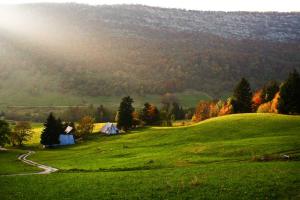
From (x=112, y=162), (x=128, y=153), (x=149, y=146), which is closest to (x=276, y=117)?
(x=149, y=146)

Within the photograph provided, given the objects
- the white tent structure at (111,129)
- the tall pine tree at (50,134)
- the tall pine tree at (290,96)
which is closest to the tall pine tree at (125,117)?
the white tent structure at (111,129)

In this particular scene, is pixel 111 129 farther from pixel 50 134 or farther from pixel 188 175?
pixel 188 175

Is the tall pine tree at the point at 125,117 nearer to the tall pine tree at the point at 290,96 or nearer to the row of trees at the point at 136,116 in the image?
the row of trees at the point at 136,116

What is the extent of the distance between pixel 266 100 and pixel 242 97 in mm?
15218

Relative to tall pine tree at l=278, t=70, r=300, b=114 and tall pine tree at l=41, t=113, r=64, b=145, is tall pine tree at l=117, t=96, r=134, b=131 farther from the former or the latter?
tall pine tree at l=278, t=70, r=300, b=114

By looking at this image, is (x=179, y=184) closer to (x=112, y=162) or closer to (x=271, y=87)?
(x=112, y=162)

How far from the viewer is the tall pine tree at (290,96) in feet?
341

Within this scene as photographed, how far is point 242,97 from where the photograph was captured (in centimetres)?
13162

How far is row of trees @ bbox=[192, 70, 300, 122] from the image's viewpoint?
4134 inches

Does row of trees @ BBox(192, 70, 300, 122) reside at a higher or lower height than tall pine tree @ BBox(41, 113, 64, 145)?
higher

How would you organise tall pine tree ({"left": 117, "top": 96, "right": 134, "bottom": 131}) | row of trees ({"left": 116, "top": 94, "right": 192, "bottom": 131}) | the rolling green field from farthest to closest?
row of trees ({"left": 116, "top": 94, "right": 192, "bottom": 131})
tall pine tree ({"left": 117, "top": 96, "right": 134, "bottom": 131})
the rolling green field

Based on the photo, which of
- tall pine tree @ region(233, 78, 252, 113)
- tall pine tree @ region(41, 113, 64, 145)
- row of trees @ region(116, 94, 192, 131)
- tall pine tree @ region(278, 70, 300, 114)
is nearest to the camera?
tall pine tree @ region(278, 70, 300, 114)

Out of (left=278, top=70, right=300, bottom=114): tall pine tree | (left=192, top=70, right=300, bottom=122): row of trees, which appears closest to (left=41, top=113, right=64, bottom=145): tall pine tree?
(left=192, top=70, right=300, bottom=122): row of trees

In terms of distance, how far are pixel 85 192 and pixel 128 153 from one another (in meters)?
37.8
